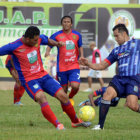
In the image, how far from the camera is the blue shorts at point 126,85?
27.9 feet

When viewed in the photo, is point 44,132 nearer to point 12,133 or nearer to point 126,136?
point 12,133

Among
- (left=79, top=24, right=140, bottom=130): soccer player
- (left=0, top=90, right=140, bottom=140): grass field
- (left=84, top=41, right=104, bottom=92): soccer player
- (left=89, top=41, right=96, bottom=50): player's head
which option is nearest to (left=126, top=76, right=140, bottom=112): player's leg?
(left=79, top=24, right=140, bottom=130): soccer player

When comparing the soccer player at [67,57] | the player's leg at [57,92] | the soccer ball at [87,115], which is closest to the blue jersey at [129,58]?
the soccer ball at [87,115]

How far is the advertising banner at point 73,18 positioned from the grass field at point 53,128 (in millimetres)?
9358

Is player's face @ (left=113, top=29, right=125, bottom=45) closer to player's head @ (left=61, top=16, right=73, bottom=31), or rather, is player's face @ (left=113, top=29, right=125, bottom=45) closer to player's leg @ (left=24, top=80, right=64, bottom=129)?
player's leg @ (left=24, top=80, right=64, bottom=129)

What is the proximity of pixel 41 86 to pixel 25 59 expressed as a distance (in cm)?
57

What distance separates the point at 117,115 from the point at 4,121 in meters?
2.76

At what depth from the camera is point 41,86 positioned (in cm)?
863

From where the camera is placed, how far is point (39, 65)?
870cm

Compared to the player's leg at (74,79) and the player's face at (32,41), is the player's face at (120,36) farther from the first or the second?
the player's leg at (74,79)

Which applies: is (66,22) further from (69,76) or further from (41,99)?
(41,99)

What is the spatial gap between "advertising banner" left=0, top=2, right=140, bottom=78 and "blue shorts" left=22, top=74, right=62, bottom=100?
13.1 m

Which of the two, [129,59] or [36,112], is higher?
[129,59]

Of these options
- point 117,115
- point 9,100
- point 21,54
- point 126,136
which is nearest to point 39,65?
point 21,54
